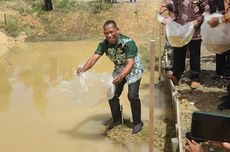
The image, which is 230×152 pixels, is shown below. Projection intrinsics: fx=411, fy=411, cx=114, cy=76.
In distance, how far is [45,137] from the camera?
238 inches

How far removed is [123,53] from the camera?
5332 mm

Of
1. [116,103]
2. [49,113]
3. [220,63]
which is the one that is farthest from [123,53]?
[49,113]

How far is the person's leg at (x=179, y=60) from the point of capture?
609 cm

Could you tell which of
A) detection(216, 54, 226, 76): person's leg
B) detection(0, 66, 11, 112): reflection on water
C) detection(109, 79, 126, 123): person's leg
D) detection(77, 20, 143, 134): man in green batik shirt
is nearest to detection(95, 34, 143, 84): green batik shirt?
detection(77, 20, 143, 134): man in green batik shirt

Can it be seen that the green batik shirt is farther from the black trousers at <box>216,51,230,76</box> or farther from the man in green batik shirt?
the black trousers at <box>216,51,230,76</box>

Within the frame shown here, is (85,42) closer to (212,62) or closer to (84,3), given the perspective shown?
(84,3)

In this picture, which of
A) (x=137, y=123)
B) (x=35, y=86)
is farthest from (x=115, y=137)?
(x=35, y=86)

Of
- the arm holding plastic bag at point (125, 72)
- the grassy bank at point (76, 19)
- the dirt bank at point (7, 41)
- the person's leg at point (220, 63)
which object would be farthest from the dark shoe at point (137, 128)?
the grassy bank at point (76, 19)

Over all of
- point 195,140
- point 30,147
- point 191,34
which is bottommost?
point 30,147

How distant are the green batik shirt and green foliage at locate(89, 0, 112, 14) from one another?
10960 millimetres

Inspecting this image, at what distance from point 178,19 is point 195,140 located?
262 centimetres

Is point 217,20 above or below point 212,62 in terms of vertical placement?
above

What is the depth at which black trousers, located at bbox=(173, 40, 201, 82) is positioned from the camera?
5932mm

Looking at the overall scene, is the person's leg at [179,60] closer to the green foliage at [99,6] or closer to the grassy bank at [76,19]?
the grassy bank at [76,19]
